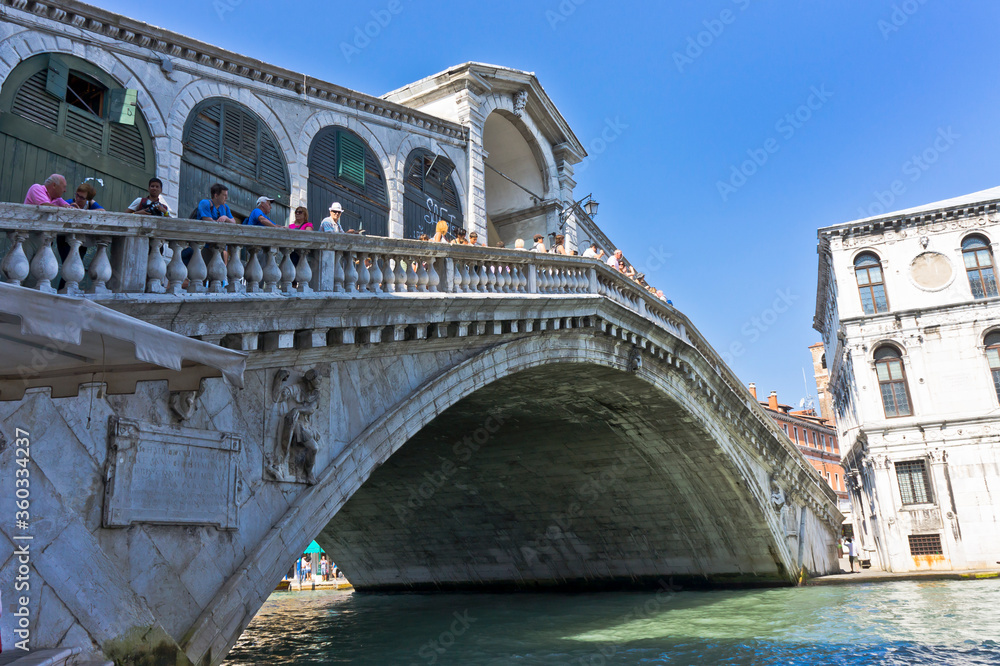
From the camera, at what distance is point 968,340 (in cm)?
2597

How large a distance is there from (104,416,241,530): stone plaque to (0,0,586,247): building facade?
3.29 m

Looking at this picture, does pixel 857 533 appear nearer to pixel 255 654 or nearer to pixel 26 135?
pixel 255 654

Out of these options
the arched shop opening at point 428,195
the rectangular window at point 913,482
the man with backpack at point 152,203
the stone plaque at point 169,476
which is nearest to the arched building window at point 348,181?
the arched shop opening at point 428,195

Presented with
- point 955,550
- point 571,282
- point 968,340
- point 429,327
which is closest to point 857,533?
point 955,550

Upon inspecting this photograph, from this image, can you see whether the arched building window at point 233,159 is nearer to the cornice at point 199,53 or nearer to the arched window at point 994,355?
the cornice at point 199,53

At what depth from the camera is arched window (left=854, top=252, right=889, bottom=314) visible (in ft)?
90.3

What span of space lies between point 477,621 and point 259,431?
1181cm

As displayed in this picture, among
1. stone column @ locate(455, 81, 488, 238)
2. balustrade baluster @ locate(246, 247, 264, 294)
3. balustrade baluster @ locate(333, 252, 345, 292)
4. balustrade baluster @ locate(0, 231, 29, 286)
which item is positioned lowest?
balustrade baluster @ locate(0, 231, 29, 286)

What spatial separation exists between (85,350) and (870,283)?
2790 centimetres

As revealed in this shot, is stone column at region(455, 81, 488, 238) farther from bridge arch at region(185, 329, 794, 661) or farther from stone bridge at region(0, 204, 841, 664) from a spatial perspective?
bridge arch at region(185, 329, 794, 661)

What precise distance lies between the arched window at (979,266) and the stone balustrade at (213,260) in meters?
21.8

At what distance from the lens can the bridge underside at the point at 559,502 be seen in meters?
18.0

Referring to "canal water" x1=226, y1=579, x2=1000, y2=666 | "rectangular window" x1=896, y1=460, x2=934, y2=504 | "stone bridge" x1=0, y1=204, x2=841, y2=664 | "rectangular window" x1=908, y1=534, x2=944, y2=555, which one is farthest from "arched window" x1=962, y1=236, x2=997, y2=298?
"stone bridge" x1=0, y1=204, x2=841, y2=664

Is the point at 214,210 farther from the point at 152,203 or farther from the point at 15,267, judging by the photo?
the point at 15,267
